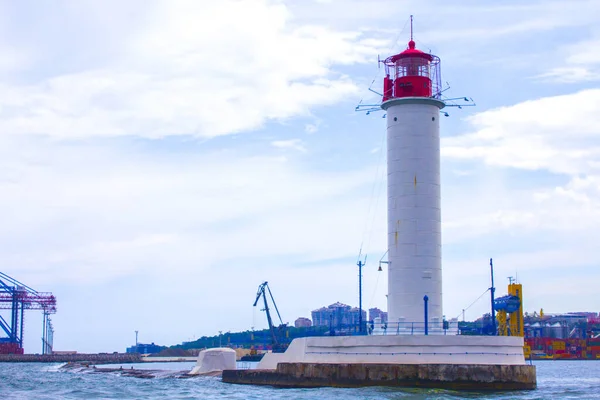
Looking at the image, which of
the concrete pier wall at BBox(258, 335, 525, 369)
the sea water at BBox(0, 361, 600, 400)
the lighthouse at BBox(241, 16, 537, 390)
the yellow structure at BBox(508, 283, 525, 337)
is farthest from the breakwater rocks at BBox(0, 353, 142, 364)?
the concrete pier wall at BBox(258, 335, 525, 369)

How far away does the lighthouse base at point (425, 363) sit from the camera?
2939 cm

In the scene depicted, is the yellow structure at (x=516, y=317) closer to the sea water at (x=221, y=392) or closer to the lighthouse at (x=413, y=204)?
the sea water at (x=221, y=392)

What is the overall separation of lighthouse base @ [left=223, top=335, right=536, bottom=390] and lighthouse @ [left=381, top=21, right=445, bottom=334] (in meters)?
2.00

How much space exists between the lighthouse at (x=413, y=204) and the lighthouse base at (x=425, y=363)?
6.56ft

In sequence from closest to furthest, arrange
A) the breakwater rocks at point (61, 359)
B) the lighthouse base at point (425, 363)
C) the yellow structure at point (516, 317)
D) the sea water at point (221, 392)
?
the sea water at point (221, 392)
the lighthouse base at point (425, 363)
the yellow structure at point (516, 317)
the breakwater rocks at point (61, 359)

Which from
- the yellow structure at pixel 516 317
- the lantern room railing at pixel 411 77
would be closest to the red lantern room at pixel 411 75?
the lantern room railing at pixel 411 77

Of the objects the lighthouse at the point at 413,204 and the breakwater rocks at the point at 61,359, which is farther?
the breakwater rocks at the point at 61,359

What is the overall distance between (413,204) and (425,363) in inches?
259

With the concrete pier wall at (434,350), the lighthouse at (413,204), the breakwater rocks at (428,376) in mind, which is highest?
the lighthouse at (413,204)

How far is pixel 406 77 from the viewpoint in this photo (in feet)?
113

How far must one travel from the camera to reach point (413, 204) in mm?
33062

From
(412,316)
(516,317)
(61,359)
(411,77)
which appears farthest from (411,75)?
(61,359)

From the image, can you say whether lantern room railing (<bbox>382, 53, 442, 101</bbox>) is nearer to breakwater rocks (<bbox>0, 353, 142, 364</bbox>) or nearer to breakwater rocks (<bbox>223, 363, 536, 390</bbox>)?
breakwater rocks (<bbox>223, 363, 536, 390</bbox>)

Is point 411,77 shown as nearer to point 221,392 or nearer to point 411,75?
point 411,75
